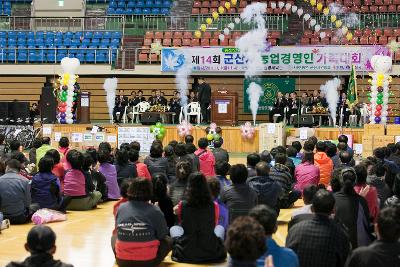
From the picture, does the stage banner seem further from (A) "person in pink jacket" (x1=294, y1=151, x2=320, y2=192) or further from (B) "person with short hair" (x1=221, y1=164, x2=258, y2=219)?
(B) "person with short hair" (x1=221, y1=164, x2=258, y2=219)


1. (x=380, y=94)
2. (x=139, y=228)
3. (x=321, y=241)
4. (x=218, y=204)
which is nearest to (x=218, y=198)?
(x=218, y=204)

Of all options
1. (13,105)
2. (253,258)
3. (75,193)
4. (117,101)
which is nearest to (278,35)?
(117,101)

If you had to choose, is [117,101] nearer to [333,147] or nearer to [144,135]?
[144,135]

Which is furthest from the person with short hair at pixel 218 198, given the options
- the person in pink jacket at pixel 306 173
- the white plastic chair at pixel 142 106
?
the white plastic chair at pixel 142 106

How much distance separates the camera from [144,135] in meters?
19.7

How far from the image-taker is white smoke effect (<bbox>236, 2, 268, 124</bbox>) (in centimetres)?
2380

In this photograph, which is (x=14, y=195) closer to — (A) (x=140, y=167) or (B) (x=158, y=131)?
(A) (x=140, y=167)

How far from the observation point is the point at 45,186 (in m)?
9.73

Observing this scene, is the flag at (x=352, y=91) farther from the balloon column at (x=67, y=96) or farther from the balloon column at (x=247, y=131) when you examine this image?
the balloon column at (x=67, y=96)

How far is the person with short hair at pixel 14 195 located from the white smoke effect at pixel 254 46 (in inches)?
538

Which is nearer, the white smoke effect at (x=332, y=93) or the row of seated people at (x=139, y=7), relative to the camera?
the white smoke effect at (x=332, y=93)

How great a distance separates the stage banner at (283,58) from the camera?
2286 cm

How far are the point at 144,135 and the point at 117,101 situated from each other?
3926 millimetres

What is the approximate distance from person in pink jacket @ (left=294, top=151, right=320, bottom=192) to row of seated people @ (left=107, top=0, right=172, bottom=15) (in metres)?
18.3
